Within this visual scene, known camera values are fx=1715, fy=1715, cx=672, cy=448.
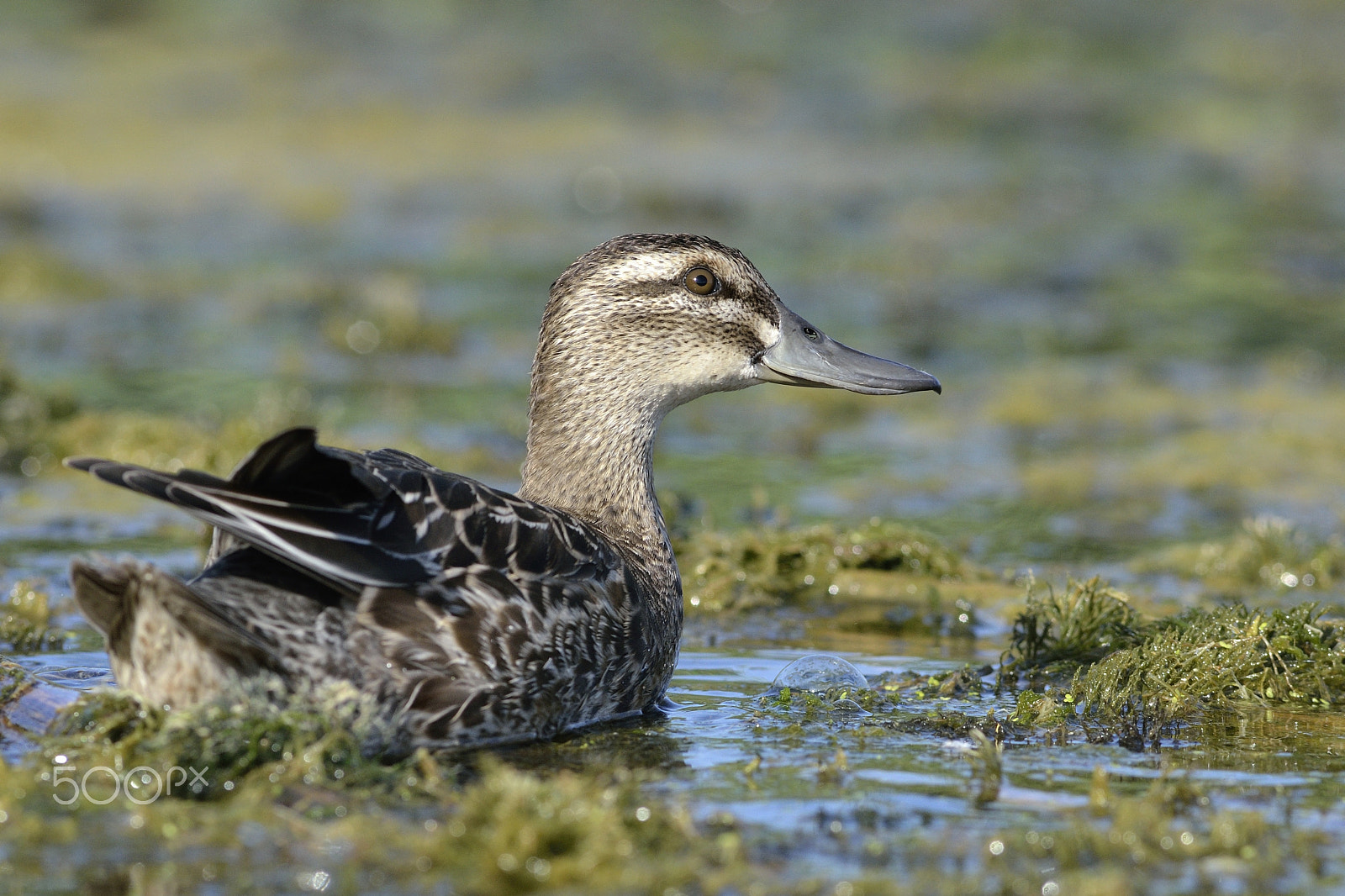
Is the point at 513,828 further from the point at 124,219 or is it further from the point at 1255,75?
the point at 1255,75

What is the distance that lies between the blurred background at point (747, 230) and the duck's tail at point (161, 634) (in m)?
4.22

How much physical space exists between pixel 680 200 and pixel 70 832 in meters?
14.2

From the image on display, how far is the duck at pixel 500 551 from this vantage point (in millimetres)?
4996

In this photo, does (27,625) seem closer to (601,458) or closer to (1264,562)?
(601,458)

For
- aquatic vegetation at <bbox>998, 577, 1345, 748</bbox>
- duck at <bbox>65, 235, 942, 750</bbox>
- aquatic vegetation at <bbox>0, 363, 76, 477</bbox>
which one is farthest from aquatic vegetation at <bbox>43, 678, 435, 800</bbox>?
aquatic vegetation at <bbox>0, 363, 76, 477</bbox>

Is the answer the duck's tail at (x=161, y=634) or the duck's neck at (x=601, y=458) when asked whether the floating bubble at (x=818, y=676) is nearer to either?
the duck's neck at (x=601, y=458)

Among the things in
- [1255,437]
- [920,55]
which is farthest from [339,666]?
[920,55]

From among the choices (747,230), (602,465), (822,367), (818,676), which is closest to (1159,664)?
(818,676)

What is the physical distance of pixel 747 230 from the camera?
687 inches

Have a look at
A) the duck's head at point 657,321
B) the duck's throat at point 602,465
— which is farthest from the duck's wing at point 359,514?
the duck's head at point 657,321

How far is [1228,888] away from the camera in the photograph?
173 inches

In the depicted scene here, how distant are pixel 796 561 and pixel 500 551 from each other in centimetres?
299

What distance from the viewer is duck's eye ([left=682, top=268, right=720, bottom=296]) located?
6.75 m

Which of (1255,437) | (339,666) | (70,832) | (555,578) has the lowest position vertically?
(70,832)
